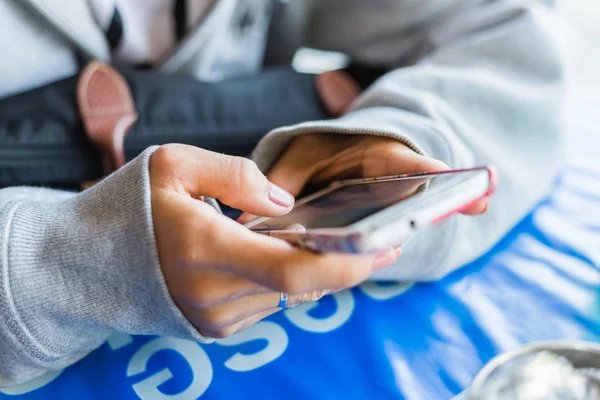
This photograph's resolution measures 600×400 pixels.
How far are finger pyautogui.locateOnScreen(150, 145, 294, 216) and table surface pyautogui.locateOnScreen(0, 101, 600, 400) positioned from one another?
0.13 meters

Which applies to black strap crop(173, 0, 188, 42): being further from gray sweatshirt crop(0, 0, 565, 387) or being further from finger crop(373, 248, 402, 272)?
finger crop(373, 248, 402, 272)

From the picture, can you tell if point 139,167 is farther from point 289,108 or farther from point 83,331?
point 289,108

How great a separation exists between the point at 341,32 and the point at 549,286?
0.37 metres

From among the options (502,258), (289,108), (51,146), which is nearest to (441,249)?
(502,258)

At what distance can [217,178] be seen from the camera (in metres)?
0.28

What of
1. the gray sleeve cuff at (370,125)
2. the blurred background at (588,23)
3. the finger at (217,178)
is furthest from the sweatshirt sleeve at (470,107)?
the blurred background at (588,23)

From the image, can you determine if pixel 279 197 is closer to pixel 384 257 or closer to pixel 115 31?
pixel 384 257

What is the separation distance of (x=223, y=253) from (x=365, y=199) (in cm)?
8

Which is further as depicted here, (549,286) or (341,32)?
(341,32)

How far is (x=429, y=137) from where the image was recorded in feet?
1.29

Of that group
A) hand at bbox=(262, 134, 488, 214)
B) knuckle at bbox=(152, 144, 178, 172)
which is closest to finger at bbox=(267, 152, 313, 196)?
hand at bbox=(262, 134, 488, 214)

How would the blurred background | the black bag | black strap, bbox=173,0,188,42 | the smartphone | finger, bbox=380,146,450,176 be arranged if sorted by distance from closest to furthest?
1. the smartphone
2. finger, bbox=380,146,450,176
3. the black bag
4. black strap, bbox=173,0,188,42
5. the blurred background

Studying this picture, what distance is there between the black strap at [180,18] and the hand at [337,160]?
0.68 ft

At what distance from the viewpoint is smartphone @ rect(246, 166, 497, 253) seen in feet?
0.64
